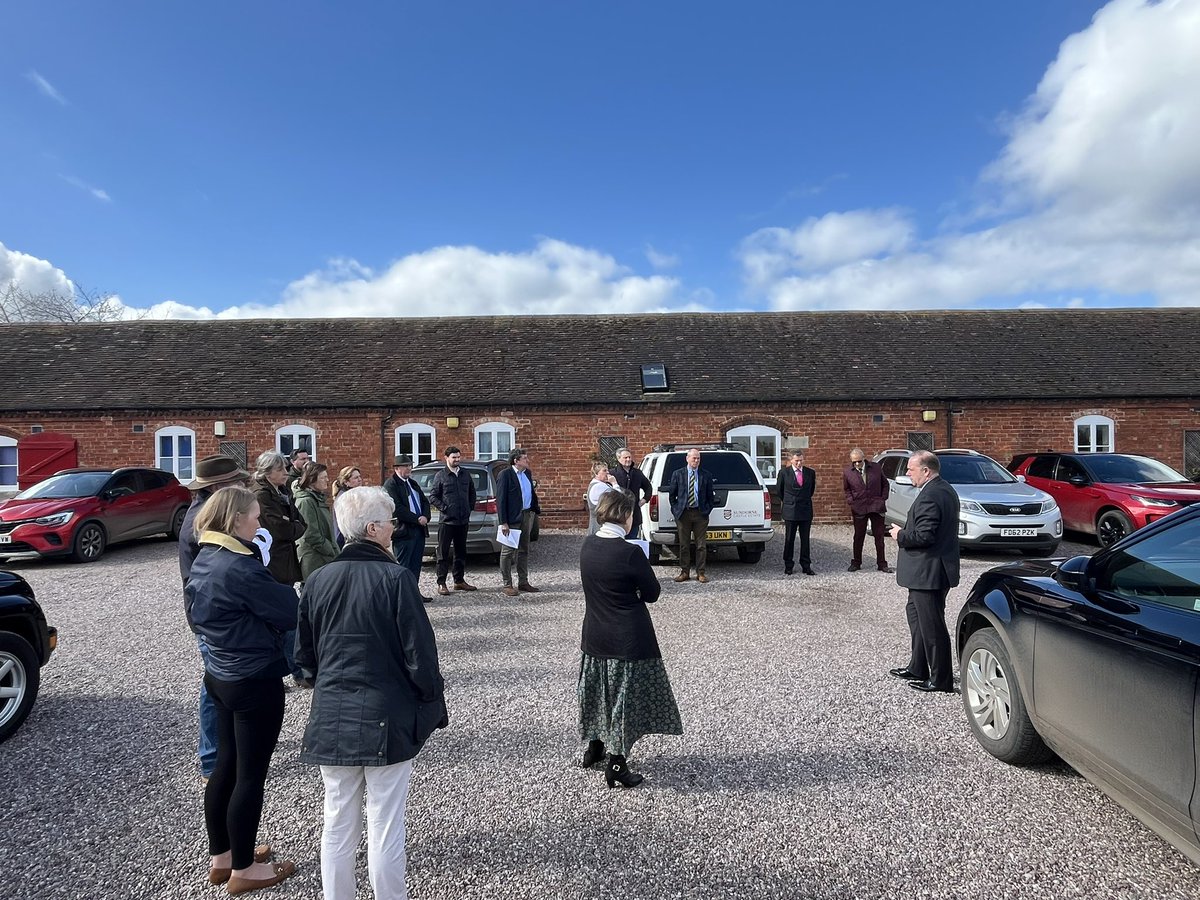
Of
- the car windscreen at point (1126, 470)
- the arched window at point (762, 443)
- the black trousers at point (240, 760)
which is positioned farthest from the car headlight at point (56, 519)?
the car windscreen at point (1126, 470)

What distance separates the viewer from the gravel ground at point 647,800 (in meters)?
2.79

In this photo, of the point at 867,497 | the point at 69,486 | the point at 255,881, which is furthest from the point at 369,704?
the point at 69,486

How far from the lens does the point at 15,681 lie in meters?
4.34

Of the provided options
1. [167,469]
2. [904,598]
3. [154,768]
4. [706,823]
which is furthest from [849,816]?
[167,469]

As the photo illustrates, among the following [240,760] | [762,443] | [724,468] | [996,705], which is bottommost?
[996,705]

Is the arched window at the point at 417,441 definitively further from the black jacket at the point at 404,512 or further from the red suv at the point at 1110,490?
the red suv at the point at 1110,490

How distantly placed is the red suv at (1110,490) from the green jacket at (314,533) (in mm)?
11007

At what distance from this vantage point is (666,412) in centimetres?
1520

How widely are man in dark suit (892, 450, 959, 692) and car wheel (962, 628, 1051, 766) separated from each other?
47 cm

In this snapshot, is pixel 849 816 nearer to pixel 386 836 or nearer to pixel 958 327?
pixel 386 836

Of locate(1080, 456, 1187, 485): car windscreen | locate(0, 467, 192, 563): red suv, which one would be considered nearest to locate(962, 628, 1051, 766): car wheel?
locate(1080, 456, 1187, 485): car windscreen

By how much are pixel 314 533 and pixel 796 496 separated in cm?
641

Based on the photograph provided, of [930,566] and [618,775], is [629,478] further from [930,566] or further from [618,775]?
[618,775]

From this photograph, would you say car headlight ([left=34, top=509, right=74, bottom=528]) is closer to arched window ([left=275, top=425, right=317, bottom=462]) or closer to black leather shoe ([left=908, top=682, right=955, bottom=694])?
arched window ([left=275, top=425, right=317, bottom=462])
